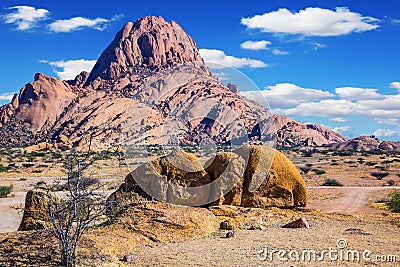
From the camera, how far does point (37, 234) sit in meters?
9.47

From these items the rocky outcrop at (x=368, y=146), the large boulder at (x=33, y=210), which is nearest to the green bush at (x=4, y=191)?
the large boulder at (x=33, y=210)

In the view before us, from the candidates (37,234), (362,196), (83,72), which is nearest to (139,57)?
(83,72)

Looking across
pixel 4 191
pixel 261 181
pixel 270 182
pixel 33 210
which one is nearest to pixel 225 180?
pixel 261 181

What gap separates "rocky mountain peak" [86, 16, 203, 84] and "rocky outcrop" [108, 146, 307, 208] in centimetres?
14220

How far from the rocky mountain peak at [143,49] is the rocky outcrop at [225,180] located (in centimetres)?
14220

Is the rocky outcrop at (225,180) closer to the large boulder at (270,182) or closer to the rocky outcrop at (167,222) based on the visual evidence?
the large boulder at (270,182)

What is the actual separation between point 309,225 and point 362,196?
11.0m

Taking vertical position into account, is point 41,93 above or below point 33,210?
above

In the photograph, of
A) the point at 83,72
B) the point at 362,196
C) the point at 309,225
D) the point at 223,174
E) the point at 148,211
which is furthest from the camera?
the point at 83,72

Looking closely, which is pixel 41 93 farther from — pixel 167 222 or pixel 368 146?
pixel 167 222

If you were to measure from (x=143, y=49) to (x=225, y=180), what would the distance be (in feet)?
527

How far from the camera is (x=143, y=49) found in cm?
16975

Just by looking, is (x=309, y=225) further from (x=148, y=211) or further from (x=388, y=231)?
(x=148, y=211)

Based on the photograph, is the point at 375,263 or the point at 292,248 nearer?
the point at 375,263
